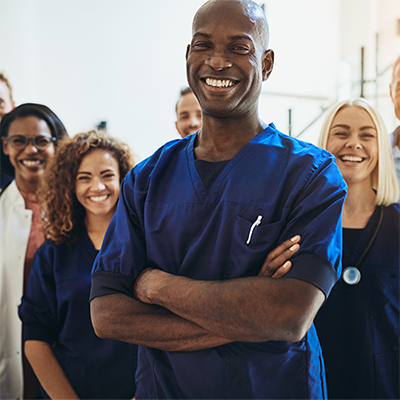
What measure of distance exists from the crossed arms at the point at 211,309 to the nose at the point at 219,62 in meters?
0.44

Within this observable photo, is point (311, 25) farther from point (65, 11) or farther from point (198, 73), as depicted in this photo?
point (198, 73)

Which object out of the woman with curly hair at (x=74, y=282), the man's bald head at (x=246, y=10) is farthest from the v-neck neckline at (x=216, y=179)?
the woman with curly hair at (x=74, y=282)

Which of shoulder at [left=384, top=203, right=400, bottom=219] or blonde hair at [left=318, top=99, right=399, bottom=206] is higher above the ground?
blonde hair at [left=318, top=99, right=399, bottom=206]

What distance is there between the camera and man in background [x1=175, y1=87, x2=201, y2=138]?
207 centimetres

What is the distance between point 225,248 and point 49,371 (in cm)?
103

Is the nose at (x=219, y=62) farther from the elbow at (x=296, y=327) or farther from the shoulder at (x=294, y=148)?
the elbow at (x=296, y=327)

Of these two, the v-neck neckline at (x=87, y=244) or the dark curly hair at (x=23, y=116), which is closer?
the v-neck neckline at (x=87, y=244)

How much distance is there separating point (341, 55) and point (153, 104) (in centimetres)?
165

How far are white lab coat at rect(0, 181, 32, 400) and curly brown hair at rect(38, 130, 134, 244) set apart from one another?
1.09ft

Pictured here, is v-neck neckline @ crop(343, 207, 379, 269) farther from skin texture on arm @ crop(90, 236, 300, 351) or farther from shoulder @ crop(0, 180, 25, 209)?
shoulder @ crop(0, 180, 25, 209)

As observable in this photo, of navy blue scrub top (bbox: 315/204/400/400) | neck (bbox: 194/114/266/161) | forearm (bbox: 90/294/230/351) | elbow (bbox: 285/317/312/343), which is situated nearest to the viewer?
elbow (bbox: 285/317/312/343)

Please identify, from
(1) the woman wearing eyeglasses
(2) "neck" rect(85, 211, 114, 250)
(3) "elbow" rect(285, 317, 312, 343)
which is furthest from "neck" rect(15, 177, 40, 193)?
(3) "elbow" rect(285, 317, 312, 343)

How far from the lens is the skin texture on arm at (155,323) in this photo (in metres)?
0.89

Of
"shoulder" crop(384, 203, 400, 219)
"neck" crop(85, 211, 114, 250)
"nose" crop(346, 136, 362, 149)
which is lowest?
"neck" crop(85, 211, 114, 250)
